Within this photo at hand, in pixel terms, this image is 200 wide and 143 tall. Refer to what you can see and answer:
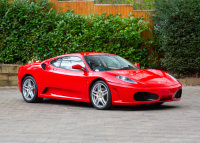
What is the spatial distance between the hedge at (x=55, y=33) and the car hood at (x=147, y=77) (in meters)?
5.66

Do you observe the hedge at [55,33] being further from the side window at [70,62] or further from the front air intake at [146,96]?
the front air intake at [146,96]

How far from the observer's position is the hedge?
15.3 m

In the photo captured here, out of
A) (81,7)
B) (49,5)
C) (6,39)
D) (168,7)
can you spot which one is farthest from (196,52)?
(6,39)

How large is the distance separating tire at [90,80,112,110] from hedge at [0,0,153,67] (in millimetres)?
6049

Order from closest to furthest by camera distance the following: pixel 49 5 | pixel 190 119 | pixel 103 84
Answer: pixel 190 119, pixel 103 84, pixel 49 5

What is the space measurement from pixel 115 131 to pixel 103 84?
253 centimetres

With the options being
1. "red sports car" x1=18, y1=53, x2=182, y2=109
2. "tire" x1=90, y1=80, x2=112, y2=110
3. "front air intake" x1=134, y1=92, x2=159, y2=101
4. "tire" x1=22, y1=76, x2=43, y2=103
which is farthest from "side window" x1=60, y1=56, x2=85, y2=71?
"front air intake" x1=134, y1=92, x2=159, y2=101

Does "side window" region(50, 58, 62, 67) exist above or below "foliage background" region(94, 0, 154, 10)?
below

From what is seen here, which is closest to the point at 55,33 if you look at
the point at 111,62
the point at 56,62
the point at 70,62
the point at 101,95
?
the point at 56,62

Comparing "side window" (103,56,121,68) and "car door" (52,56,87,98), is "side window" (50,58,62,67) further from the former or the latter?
"side window" (103,56,121,68)

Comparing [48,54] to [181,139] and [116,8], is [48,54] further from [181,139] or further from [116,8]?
[181,139]

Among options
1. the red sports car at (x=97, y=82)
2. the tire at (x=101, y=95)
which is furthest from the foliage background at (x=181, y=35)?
the tire at (x=101, y=95)

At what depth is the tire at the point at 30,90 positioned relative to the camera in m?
10.8

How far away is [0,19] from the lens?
15.4 meters
